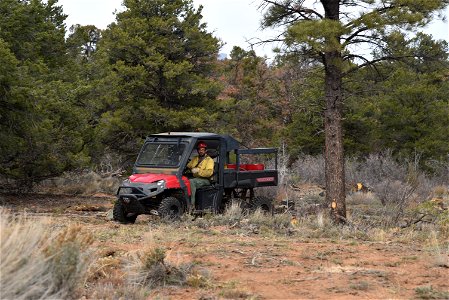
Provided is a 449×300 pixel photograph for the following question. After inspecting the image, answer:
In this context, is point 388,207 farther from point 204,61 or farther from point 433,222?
point 204,61

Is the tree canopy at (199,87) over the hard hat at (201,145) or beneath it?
over

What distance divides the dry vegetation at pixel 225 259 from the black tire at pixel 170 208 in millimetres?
190

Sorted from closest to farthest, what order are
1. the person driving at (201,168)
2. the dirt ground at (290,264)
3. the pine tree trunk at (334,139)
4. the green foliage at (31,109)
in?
the dirt ground at (290,264), the person driving at (201,168), the pine tree trunk at (334,139), the green foliage at (31,109)

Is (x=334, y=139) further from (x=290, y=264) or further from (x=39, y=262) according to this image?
(x=39, y=262)

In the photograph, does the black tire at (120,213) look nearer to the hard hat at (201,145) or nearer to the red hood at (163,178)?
the red hood at (163,178)

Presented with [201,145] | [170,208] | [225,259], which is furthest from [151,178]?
[225,259]

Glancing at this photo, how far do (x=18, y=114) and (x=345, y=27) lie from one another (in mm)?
8500

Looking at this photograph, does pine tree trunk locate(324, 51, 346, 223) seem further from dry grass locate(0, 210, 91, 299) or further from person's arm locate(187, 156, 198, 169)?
dry grass locate(0, 210, 91, 299)

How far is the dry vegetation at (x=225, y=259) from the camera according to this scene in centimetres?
539

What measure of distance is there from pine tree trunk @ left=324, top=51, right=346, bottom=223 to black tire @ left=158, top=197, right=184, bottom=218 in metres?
3.55

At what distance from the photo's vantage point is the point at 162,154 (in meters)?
13.7

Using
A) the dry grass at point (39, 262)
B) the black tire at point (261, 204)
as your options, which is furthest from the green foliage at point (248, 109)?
the dry grass at point (39, 262)

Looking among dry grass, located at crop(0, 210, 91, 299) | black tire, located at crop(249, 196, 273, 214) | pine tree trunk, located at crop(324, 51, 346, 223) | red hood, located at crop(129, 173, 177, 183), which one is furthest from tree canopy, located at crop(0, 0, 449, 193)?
dry grass, located at crop(0, 210, 91, 299)

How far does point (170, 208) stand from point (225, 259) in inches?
184
